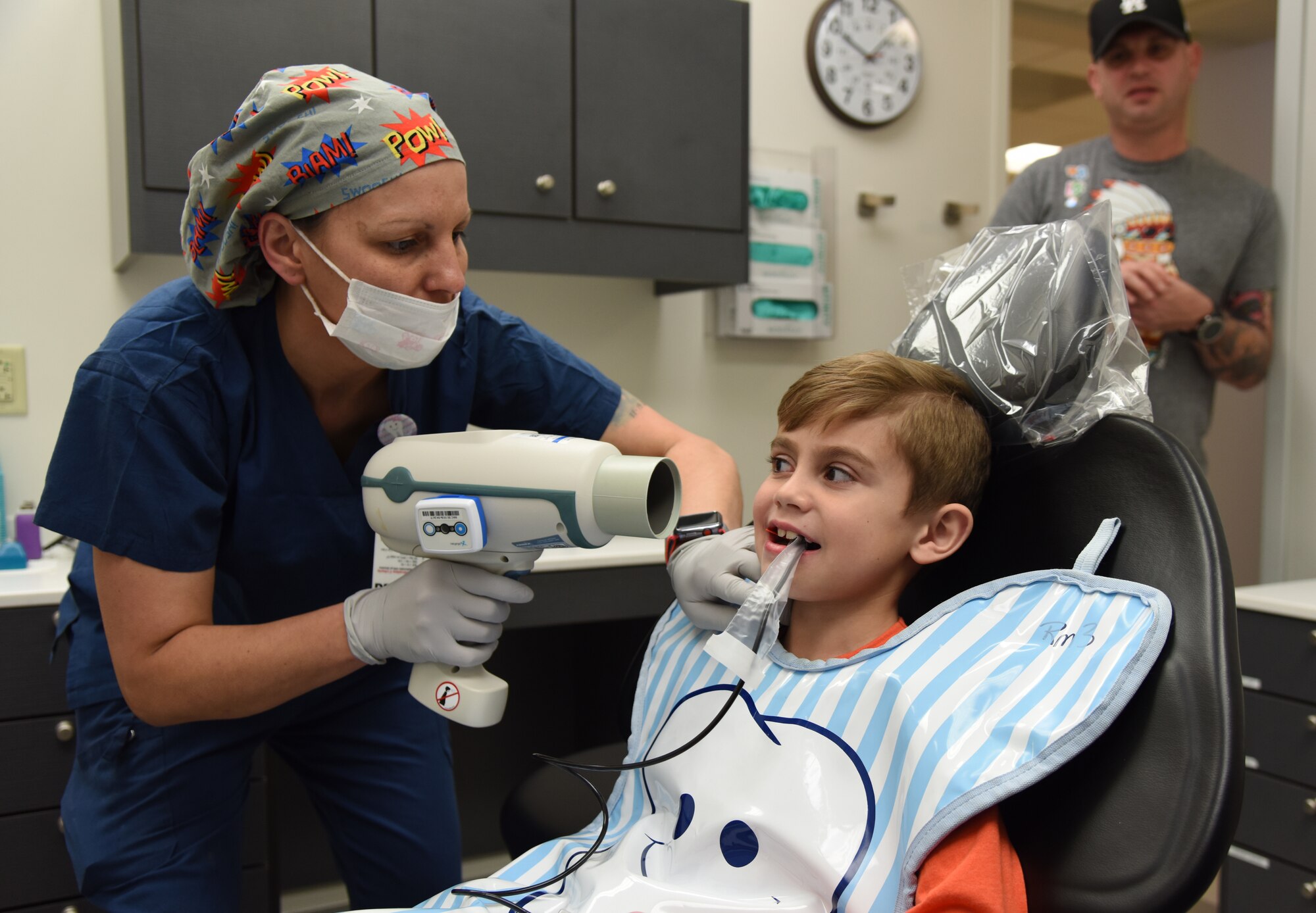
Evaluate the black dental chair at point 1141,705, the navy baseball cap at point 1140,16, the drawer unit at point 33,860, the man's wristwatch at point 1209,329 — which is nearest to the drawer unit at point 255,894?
the drawer unit at point 33,860

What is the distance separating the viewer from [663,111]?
7.16 ft

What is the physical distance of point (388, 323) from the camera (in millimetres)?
1049

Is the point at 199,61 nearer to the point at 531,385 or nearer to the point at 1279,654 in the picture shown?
the point at 531,385

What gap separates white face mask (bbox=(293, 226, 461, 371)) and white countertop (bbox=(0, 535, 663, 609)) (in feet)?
2.10

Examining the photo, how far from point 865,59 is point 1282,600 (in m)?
1.94

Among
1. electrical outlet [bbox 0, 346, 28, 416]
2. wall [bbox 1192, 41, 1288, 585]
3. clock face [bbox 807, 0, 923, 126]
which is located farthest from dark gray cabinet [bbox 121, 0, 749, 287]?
wall [bbox 1192, 41, 1288, 585]

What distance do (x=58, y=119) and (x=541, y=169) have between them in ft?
3.37

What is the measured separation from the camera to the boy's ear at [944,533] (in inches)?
40.2

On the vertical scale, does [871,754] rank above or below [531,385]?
below

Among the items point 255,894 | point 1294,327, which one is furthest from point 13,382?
point 1294,327

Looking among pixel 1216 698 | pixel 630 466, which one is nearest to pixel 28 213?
pixel 630 466

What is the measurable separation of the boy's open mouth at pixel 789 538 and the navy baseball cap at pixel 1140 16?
5.39ft

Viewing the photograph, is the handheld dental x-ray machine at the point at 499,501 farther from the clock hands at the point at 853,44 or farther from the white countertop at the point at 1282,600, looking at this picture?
the clock hands at the point at 853,44

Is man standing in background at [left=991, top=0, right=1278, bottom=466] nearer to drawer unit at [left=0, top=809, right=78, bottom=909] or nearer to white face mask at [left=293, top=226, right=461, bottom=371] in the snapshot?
white face mask at [left=293, top=226, right=461, bottom=371]
